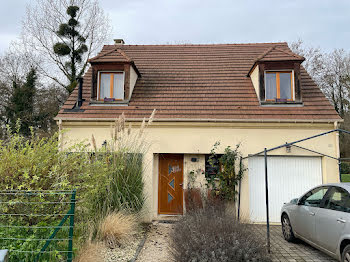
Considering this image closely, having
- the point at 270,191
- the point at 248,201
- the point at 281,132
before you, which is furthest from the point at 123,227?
the point at 281,132

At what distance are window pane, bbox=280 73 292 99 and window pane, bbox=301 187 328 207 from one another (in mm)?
4887

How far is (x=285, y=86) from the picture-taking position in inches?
368

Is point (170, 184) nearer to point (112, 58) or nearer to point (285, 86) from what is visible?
point (112, 58)

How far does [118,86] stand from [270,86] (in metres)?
6.09

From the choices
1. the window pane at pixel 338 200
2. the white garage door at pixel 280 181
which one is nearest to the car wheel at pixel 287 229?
the window pane at pixel 338 200

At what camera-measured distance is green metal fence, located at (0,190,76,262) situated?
12.2ft

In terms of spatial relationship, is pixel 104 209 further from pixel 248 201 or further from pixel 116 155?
pixel 248 201

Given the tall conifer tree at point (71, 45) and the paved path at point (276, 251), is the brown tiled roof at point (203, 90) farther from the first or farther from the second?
the tall conifer tree at point (71, 45)

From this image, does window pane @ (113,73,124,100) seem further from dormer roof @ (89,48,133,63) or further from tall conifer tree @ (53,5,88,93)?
tall conifer tree @ (53,5,88,93)

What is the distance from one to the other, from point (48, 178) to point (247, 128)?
6.54 meters

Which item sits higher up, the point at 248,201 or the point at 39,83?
the point at 39,83

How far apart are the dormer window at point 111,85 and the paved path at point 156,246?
5.21m

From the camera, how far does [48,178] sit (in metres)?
4.40

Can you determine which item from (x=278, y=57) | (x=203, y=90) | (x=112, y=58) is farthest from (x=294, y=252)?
(x=112, y=58)
